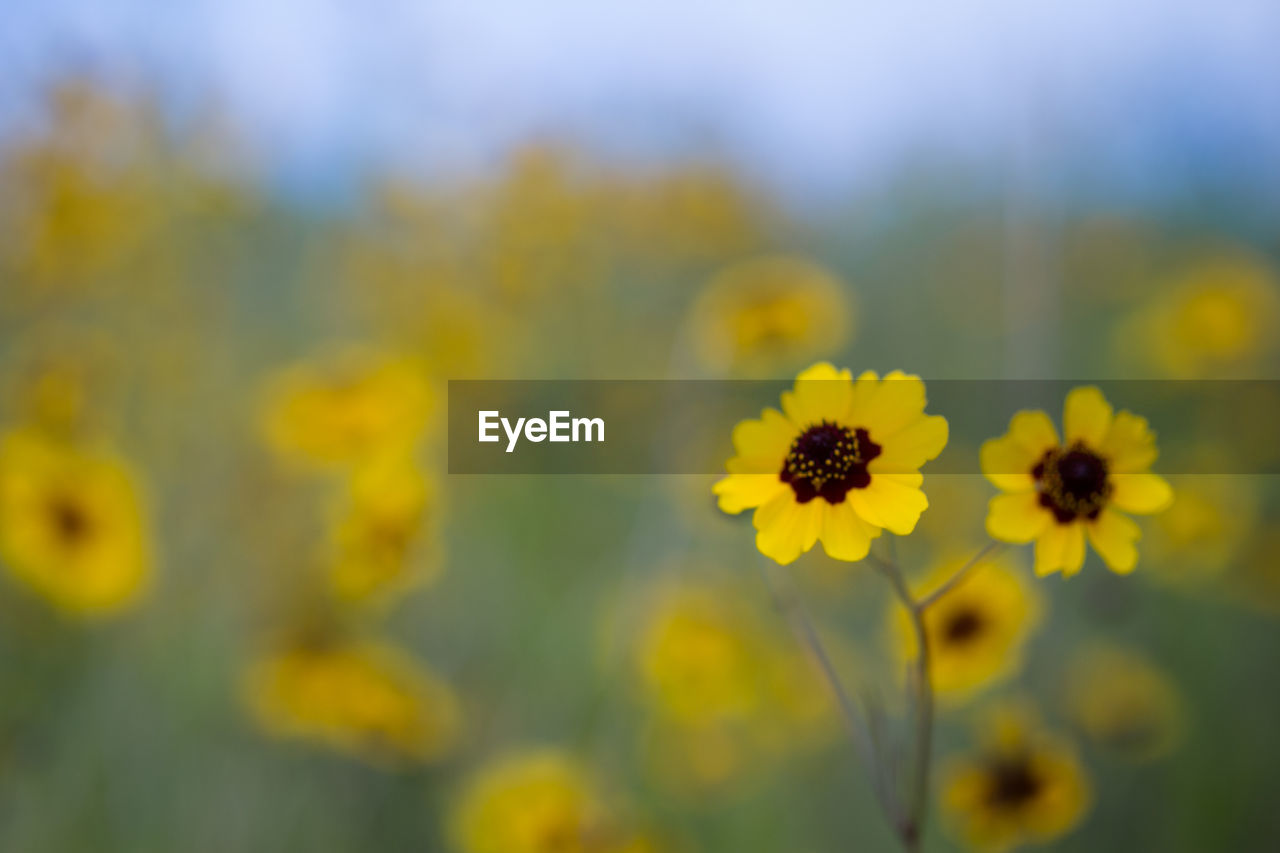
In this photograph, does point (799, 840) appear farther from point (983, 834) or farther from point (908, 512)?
point (908, 512)

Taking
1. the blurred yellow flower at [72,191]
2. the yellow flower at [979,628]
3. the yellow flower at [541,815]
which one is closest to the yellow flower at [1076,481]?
the yellow flower at [979,628]

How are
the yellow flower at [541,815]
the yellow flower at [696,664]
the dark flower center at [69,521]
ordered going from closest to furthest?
1. the yellow flower at [541,815]
2. the dark flower center at [69,521]
3. the yellow flower at [696,664]

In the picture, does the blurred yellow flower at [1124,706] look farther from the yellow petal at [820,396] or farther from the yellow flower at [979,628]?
the yellow petal at [820,396]

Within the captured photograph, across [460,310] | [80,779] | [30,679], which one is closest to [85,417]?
[30,679]

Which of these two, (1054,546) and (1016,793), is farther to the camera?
(1016,793)

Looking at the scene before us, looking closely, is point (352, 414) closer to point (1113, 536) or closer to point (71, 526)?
point (71, 526)

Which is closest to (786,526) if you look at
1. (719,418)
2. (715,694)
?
(715,694)

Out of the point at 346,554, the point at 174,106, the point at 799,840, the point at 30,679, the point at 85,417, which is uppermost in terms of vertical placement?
the point at 174,106
